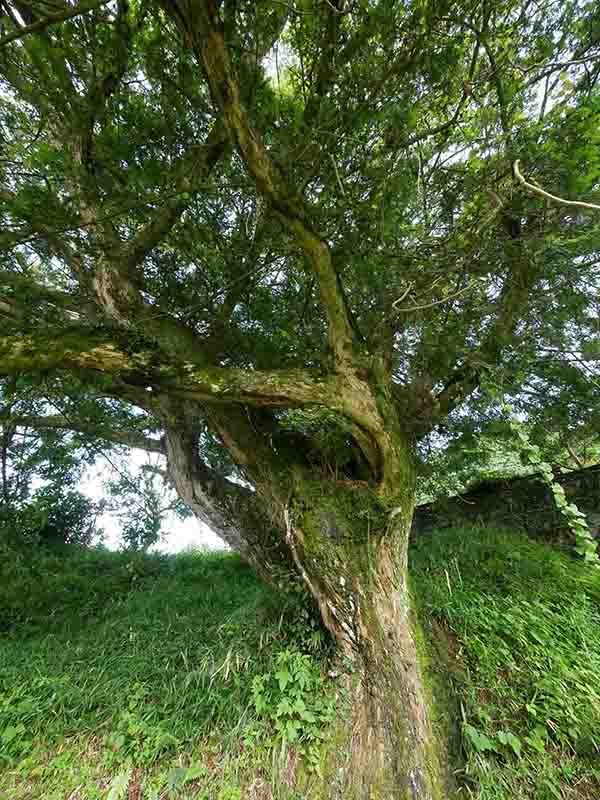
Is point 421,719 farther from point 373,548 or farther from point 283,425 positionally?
point 283,425

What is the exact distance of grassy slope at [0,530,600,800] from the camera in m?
1.71

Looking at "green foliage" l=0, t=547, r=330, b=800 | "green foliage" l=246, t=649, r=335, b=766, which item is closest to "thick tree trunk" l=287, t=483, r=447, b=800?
"green foliage" l=246, t=649, r=335, b=766

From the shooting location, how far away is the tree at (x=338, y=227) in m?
1.87

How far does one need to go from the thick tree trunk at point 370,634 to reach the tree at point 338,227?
13 mm

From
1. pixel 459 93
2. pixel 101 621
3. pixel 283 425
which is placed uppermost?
pixel 459 93

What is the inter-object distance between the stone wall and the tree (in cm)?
105

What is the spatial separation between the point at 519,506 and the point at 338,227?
3720 mm

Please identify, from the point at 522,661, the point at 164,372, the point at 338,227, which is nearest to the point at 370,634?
the point at 522,661

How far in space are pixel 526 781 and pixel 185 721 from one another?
1933 mm

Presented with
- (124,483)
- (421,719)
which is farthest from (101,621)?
(421,719)

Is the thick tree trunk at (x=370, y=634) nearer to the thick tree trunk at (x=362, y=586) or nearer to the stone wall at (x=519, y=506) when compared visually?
the thick tree trunk at (x=362, y=586)

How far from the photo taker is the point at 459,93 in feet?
8.45

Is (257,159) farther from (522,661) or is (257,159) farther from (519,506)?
(519,506)

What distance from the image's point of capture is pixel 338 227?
106 inches
